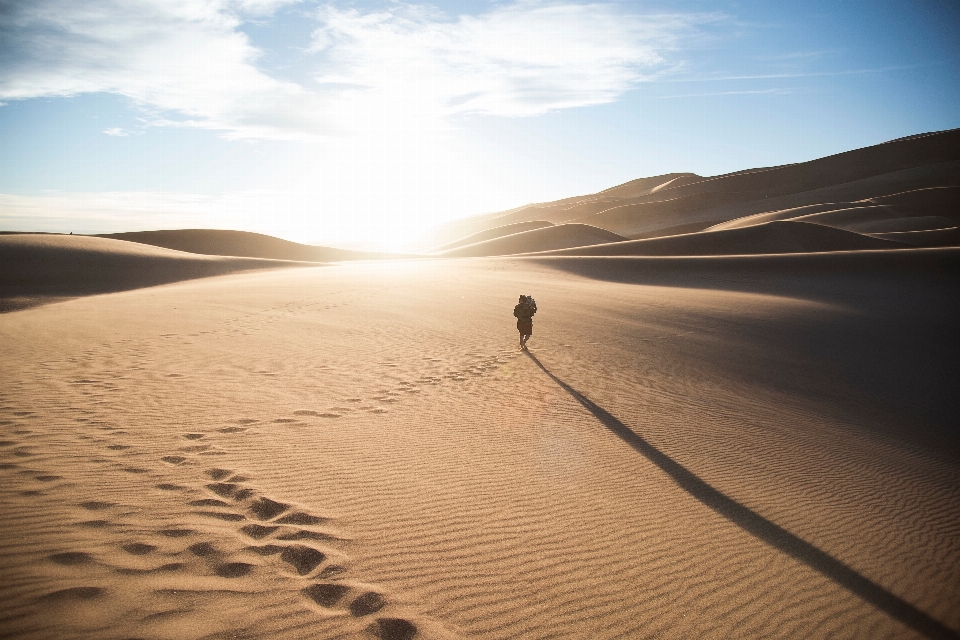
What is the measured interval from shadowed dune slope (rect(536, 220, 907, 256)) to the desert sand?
74.2 feet

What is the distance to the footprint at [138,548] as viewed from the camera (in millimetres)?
3490

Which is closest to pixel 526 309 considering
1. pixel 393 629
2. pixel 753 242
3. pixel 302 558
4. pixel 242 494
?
pixel 242 494

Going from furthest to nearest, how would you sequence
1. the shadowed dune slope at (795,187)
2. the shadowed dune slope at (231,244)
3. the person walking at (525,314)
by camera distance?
the shadowed dune slope at (795,187) → the shadowed dune slope at (231,244) → the person walking at (525,314)

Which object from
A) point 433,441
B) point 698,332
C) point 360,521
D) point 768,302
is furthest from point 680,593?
point 768,302

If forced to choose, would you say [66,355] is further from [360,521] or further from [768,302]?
[768,302]

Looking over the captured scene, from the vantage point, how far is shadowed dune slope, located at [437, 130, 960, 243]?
70.4 m

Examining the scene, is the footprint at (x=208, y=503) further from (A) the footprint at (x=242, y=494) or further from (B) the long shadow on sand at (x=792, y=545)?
(B) the long shadow on sand at (x=792, y=545)

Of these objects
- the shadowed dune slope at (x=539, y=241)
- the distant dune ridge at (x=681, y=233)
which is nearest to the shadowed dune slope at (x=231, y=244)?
the distant dune ridge at (x=681, y=233)

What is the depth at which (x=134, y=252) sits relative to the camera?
2928 centimetres

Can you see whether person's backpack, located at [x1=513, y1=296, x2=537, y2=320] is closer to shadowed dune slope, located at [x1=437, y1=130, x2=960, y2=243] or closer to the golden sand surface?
the golden sand surface

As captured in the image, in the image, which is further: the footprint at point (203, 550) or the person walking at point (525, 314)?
the person walking at point (525, 314)

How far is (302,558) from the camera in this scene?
3.64m

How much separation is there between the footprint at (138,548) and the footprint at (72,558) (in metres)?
0.21

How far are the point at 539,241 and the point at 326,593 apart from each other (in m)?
51.4
